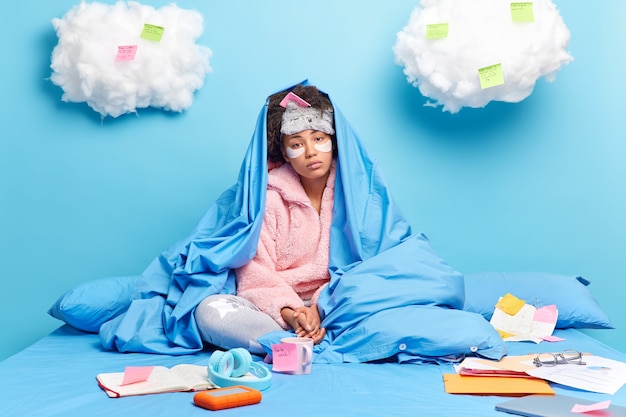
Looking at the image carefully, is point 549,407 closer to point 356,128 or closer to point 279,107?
point 279,107

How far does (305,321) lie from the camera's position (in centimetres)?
231

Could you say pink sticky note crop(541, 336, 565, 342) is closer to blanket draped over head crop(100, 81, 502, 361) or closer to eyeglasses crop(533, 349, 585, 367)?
blanket draped over head crop(100, 81, 502, 361)

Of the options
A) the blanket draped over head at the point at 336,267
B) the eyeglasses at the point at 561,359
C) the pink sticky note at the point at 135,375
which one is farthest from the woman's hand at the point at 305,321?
the eyeglasses at the point at 561,359

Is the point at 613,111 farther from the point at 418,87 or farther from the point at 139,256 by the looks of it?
the point at 139,256

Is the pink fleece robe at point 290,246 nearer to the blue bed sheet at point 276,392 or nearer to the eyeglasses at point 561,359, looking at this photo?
Result: the blue bed sheet at point 276,392

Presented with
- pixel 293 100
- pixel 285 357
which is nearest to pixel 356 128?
pixel 293 100

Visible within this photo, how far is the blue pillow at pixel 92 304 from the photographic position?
2551 mm

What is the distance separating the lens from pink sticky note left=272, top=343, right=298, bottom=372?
2.00 meters

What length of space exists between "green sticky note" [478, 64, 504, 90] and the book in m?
1.46

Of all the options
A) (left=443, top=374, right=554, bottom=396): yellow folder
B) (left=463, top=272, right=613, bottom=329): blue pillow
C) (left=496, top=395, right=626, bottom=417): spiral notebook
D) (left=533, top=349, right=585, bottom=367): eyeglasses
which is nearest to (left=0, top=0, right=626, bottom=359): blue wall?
(left=463, top=272, right=613, bottom=329): blue pillow

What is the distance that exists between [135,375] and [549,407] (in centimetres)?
96

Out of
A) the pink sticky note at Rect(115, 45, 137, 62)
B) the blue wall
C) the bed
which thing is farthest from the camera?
the blue wall

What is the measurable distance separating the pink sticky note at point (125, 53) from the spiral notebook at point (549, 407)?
1.98m

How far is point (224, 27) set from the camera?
317cm
